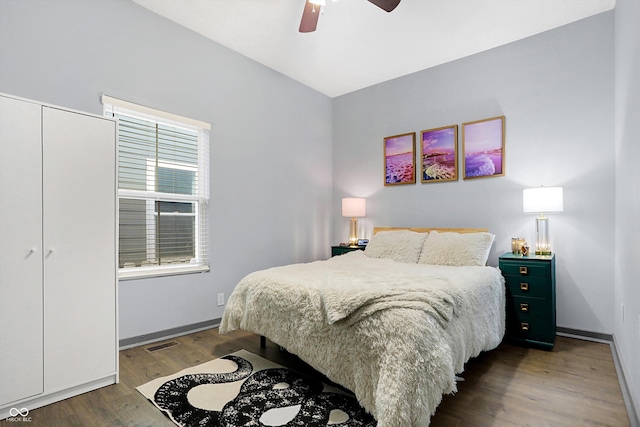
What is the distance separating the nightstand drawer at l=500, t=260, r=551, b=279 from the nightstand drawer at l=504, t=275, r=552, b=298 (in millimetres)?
34

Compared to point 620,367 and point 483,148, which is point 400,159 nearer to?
point 483,148

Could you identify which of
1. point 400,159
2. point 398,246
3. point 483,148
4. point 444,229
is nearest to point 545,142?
point 483,148

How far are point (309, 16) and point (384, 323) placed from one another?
7.19ft

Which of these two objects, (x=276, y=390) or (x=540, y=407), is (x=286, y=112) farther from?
(x=540, y=407)

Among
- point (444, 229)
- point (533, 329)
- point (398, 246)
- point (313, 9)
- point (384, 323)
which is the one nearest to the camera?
point (384, 323)

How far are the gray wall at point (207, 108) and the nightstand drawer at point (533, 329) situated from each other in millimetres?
2464

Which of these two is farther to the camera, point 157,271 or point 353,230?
point 353,230

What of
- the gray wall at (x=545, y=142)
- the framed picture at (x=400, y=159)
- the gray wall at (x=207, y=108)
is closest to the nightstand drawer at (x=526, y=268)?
the gray wall at (x=545, y=142)

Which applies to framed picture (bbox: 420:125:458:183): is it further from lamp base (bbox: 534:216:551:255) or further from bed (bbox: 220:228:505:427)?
bed (bbox: 220:228:505:427)

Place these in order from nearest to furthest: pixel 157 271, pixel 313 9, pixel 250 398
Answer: pixel 250 398, pixel 313 9, pixel 157 271

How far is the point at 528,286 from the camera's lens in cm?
285

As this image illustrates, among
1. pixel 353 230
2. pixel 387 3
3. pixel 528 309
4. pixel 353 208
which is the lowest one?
pixel 528 309

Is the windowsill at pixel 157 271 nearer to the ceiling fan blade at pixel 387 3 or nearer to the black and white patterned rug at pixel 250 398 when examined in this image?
the black and white patterned rug at pixel 250 398

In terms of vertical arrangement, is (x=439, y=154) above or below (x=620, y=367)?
above
